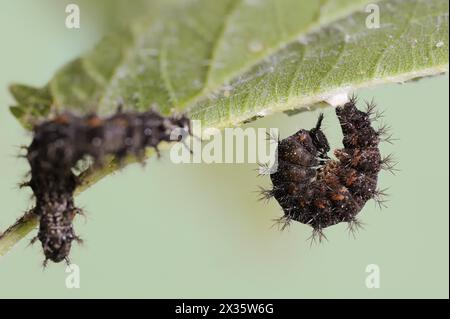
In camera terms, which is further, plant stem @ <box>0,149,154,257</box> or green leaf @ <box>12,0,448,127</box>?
plant stem @ <box>0,149,154,257</box>

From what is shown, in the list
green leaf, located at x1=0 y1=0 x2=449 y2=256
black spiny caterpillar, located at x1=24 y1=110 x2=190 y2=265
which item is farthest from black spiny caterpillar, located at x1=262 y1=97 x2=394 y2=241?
black spiny caterpillar, located at x1=24 y1=110 x2=190 y2=265

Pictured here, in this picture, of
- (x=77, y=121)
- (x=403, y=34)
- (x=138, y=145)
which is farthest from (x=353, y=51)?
(x=77, y=121)

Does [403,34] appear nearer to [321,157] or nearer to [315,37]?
[315,37]

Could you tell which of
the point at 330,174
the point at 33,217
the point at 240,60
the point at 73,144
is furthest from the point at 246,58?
the point at 330,174

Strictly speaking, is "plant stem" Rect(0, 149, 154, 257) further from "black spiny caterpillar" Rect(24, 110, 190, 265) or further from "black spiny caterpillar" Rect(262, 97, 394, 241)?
"black spiny caterpillar" Rect(262, 97, 394, 241)

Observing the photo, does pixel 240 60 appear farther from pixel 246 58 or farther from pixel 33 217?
pixel 33 217
